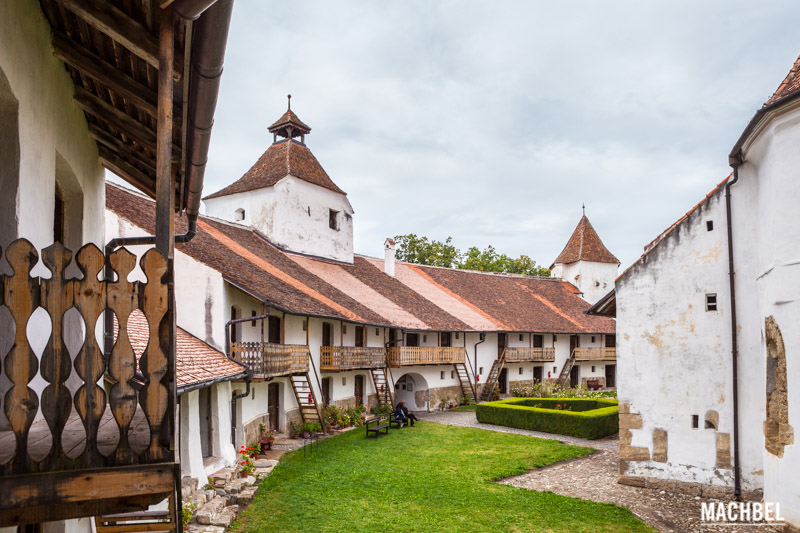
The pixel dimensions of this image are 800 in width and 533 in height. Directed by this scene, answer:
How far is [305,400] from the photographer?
21.9 metres

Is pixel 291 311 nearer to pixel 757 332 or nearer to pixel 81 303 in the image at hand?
pixel 757 332

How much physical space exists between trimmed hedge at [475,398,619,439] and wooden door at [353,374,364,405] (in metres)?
5.45

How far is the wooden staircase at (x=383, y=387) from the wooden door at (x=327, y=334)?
3980 mm

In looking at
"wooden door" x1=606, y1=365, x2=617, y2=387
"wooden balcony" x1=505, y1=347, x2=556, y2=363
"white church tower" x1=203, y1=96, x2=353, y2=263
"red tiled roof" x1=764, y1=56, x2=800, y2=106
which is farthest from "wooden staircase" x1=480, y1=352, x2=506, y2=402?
"red tiled roof" x1=764, y1=56, x2=800, y2=106

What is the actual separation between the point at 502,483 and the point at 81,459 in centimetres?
1364

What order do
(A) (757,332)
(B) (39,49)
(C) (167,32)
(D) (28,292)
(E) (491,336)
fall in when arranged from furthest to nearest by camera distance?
1. (E) (491,336)
2. (A) (757,332)
3. (B) (39,49)
4. (C) (167,32)
5. (D) (28,292)

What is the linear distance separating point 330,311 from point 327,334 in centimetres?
264

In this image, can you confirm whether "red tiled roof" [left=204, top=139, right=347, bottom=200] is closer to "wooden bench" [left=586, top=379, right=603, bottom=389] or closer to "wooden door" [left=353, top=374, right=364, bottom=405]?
"wooden door" [left=353, top=374, right=364, bottom=405]

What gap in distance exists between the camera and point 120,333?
281 centimetres

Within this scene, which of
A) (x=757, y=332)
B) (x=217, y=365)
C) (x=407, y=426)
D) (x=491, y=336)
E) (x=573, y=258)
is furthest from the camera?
(x=573, y=258)

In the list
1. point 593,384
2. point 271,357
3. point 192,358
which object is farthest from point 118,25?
point 593,384

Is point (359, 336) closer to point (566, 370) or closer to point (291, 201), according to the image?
point (291, 201)

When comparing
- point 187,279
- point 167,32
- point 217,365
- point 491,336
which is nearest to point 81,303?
point 167,32

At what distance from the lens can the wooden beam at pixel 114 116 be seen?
18.0 ft
